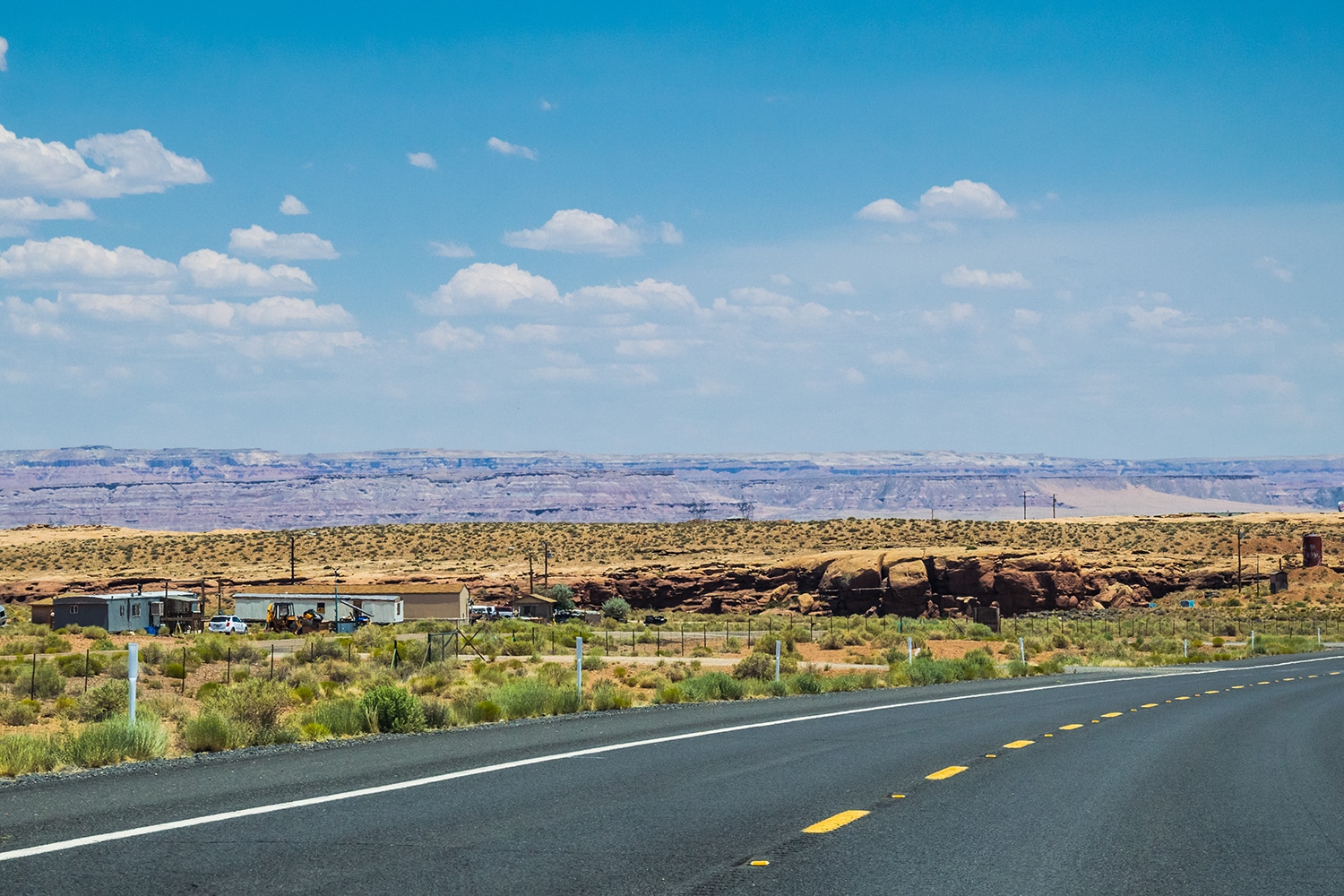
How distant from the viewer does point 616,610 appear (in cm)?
7588

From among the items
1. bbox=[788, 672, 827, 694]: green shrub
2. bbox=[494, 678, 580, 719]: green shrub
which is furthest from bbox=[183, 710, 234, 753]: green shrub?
bbox=[788, 672, 827, 694]: green shrub

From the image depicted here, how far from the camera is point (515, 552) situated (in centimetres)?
9912

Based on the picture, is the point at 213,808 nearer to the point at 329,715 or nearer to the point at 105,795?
the point at 105,795

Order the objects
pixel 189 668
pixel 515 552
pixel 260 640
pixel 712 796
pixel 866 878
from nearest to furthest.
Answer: pixel 866 878 < pixel 712 796 < pixel 189 668 < pixel 260 640 < pixel 515 552

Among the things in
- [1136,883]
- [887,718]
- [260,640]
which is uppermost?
[1136,883]

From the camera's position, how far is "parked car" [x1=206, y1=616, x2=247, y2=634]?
61094 millimetres

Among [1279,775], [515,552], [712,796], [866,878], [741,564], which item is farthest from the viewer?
[515,552]

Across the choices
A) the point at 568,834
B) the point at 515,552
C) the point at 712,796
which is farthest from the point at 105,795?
the point at 515,552

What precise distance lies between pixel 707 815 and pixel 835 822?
2.97 ft

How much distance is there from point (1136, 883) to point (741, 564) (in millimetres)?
79234

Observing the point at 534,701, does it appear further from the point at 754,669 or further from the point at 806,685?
the point at 754,669

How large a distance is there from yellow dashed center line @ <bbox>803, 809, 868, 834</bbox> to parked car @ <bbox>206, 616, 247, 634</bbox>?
180ft

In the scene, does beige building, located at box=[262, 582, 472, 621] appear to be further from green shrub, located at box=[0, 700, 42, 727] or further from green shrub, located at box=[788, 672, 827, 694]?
green shrub, located at box=[788, 672, 827, 694]

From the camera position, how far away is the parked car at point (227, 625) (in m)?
61.1
